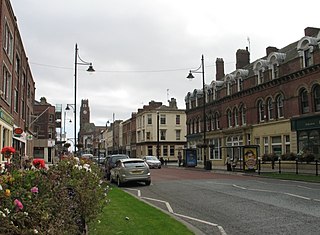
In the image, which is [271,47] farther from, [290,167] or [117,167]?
[117,167]

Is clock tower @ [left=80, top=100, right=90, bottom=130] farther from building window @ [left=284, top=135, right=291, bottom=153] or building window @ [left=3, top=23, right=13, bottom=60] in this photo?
building window @ [left=3, top=23, right=13, bottom=60]

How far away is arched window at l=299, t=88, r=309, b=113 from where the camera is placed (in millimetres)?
32344

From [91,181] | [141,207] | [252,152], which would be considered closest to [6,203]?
[91,181]

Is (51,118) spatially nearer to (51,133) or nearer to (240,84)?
(51,133)

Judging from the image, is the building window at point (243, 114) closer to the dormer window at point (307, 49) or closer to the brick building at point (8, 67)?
the dormer window at point (307, 49)

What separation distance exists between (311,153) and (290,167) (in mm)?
3149

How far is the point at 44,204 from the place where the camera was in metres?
4.38

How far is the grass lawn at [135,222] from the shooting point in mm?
7886

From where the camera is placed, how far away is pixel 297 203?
12586 mm

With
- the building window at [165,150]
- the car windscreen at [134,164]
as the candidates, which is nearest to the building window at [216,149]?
the building window at [165,150]

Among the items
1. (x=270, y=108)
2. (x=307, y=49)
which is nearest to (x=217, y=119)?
(x=270, y=108)

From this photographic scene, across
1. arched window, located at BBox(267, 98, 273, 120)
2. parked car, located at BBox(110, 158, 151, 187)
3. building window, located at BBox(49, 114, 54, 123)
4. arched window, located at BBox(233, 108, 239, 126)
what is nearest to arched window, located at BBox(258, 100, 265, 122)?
arched window, located at BBox(267, 98, 273, 120)

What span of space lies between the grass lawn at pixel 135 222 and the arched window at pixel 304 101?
81.3 feet

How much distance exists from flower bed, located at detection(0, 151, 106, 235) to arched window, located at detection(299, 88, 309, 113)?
94.5 feet
